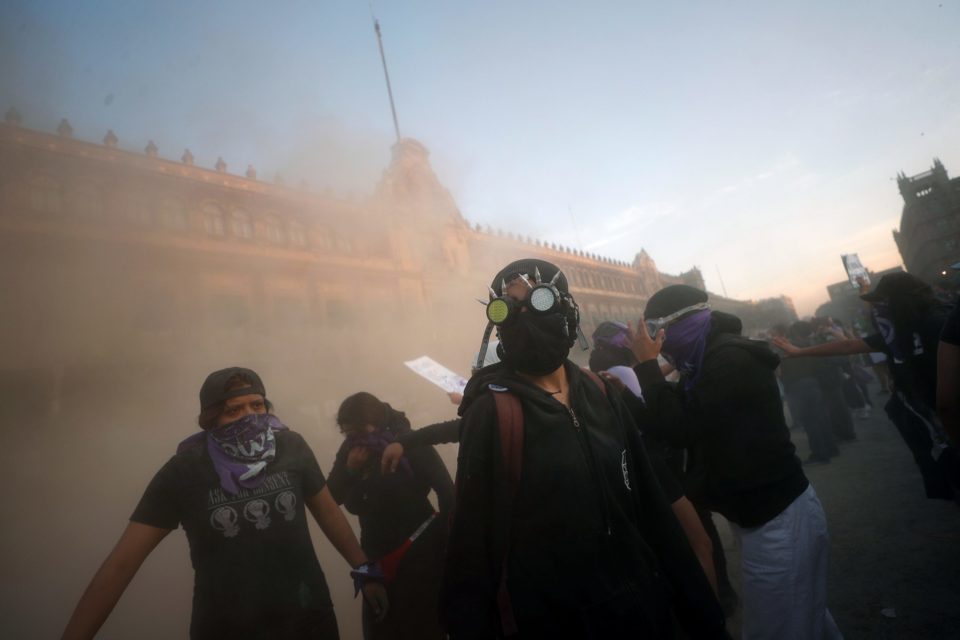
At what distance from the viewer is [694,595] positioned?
1.12 metres

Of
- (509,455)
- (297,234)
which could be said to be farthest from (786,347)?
(297,234)

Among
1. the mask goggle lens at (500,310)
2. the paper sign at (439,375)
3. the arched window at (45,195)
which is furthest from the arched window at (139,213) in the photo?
the mask goggle lens at (500,310)

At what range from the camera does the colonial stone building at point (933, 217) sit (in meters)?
36.7

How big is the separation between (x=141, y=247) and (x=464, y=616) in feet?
52.7

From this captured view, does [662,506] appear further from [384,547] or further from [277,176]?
[277,176]

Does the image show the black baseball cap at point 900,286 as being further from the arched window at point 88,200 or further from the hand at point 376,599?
the arched window at point 88,200

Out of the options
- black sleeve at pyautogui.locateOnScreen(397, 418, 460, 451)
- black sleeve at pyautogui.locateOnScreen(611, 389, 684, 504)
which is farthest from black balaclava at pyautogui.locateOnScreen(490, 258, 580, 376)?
black sleeve at pyautogui.locateOnScreen(397, 418, 460, 451)

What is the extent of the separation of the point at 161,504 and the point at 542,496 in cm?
159

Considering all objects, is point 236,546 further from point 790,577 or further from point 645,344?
point 790,577

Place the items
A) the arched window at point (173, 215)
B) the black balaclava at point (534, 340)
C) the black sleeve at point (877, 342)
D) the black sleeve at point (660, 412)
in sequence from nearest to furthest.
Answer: the black balaclava at point (534, 340) < the black sleeve at point (660, 412) < the black sleeve at point (877, 342) < the arched window at point (173, 215)

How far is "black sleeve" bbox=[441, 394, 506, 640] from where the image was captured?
1.00 metres

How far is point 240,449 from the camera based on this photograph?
71.8 inches

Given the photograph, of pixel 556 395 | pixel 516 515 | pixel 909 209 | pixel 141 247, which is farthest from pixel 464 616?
pixel 909 209

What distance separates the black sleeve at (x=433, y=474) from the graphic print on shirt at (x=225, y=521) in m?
0.97
